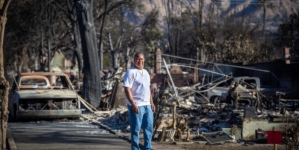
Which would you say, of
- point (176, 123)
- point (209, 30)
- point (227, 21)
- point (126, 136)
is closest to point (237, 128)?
point (176, 123)

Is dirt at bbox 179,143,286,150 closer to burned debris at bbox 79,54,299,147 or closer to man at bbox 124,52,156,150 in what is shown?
burned debris at bbox 79,54,299,147

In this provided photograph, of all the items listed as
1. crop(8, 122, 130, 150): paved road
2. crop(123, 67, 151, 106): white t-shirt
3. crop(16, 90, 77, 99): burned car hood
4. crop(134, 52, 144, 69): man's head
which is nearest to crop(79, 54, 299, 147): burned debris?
crop(8, 122, 130, 150): paved road

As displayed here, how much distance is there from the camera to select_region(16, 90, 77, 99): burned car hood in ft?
62.6

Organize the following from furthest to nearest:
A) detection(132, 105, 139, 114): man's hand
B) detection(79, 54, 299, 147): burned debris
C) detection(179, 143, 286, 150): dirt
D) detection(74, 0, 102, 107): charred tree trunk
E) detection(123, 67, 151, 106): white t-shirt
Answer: detection(74, 0, 102, 107): charred tree trunk
detection(79, 54, 299, 147): burned debris
detection(179, 143, 286, 150): dirt
detection(123, 67, 151, 106): white t-shirt
detection(132, 105, 139, 114): man's hand

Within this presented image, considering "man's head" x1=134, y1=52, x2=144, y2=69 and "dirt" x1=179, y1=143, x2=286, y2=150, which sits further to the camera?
"dirt" x1=179, y1=143, x2=286, y2=150

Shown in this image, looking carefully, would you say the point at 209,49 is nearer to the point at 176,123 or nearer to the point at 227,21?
the point at 227,21

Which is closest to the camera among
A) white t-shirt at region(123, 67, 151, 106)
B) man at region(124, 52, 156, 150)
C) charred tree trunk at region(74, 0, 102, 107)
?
man at region(124, 52, 156, 150)

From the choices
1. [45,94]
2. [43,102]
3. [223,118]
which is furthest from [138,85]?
[43,102]

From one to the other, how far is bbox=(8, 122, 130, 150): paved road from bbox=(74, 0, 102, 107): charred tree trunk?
235 inches

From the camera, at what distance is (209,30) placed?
153 ft

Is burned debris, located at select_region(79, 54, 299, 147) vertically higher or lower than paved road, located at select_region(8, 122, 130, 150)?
higher

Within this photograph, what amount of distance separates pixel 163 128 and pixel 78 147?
2354 millimetres

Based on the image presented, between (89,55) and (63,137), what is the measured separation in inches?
430

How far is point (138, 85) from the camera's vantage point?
11.2 m
